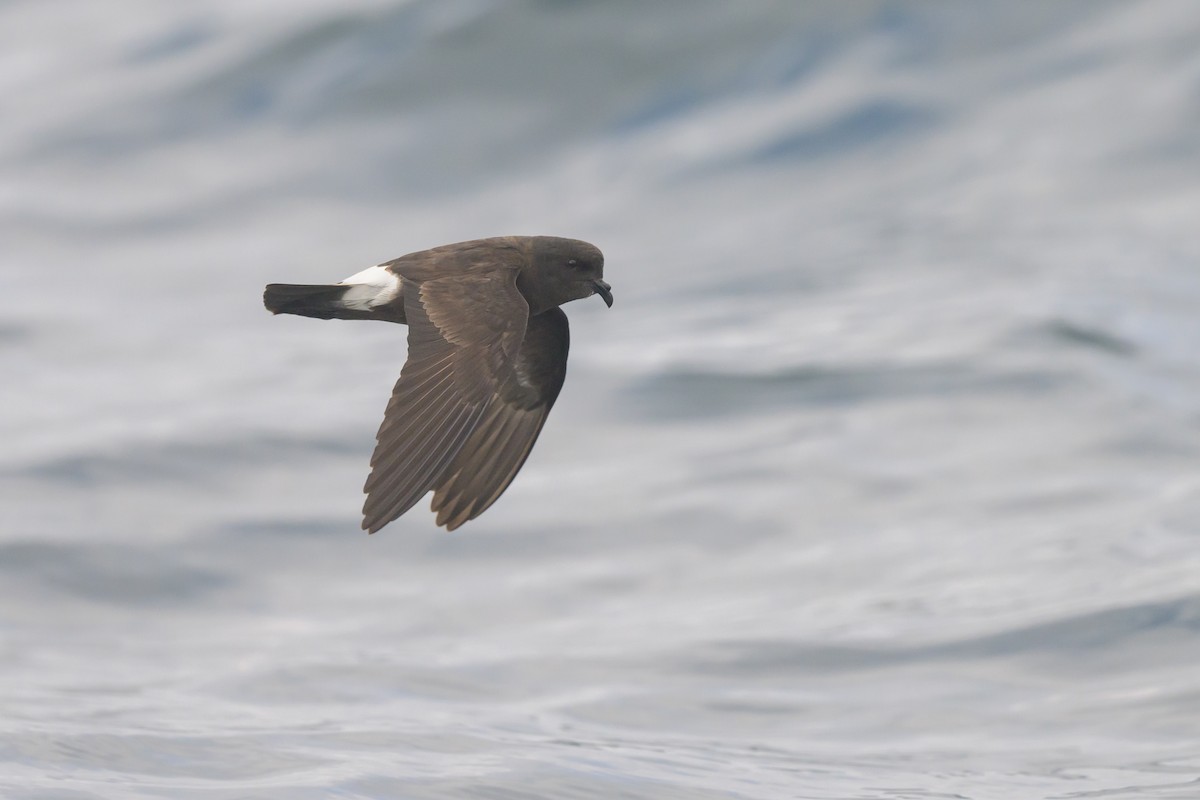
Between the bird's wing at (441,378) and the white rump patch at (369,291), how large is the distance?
86 millimetres

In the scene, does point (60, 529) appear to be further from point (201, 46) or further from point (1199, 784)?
point (201, 46)

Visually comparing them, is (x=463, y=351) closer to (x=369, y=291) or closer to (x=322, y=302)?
(x=369, y=291)

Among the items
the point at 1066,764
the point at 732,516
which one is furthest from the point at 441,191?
the point at 1066,764

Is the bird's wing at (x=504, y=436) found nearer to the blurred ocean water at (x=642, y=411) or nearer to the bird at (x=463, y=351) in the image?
the bird at (x=463, y=351)

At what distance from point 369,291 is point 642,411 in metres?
11.6

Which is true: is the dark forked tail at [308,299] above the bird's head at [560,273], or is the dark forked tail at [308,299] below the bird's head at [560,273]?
below

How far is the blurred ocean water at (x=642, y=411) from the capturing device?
1149 cm

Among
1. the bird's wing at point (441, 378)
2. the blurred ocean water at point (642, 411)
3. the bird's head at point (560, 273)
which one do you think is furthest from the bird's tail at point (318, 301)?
the blurred ocean water at point (642, 411)

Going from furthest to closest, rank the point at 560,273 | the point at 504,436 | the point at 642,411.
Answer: the point at 642,411 < the point at 504,436 < the point at 560,273

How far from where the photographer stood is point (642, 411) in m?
17.9

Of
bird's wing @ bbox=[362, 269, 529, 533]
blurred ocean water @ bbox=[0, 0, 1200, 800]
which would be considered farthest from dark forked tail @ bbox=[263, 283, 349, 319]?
blurred ocean water @ bbox=[0, 0, 1200, 800]

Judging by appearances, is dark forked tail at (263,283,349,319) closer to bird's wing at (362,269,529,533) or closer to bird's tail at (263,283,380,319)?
bird's tail at (263,283,380,319)

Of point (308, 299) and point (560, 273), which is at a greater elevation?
point (560, 273)

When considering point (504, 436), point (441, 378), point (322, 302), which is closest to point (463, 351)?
point (441, 378)
